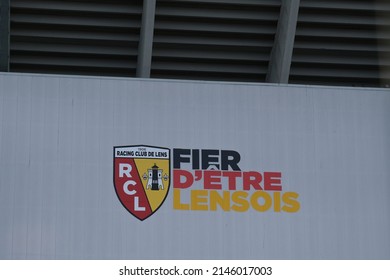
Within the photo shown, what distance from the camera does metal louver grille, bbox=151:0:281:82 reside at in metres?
13.7

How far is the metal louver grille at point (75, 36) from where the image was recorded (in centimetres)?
1349

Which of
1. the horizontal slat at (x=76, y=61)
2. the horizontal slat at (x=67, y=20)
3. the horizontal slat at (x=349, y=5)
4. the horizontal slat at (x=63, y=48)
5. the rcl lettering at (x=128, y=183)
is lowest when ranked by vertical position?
the rcl lettering at (x=128, y=183)

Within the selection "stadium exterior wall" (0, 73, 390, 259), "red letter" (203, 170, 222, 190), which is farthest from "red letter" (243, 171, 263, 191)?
"red letter" (203, 170, 222, 190)

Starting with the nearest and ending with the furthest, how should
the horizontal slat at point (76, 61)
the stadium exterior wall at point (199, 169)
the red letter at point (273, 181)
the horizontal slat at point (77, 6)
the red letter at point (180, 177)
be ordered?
1. the stadium exterior wall at point (199, 169)
2. the red letter at point (180, 177)
3. the red letter at point (273, 181)
4. the horizontal slat at point (77, 6)
5. the horizontal slat at point (76, 61)

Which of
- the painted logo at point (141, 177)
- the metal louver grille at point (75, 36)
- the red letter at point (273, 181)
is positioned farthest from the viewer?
the metal louver grille at point (75, 36)

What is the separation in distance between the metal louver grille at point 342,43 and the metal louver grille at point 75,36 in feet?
10.6

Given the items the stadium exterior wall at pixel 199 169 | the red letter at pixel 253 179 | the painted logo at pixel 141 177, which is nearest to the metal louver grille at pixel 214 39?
the stadium exterior wall at pixel 199 169

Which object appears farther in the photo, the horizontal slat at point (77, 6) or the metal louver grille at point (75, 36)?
Result: the metal louver grille at point (75, 36)

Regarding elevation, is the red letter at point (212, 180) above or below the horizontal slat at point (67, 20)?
below

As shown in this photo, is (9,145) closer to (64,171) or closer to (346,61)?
(64,171)

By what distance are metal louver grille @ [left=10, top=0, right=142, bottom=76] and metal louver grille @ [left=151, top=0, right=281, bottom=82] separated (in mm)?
559

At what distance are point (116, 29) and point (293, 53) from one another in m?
3.47

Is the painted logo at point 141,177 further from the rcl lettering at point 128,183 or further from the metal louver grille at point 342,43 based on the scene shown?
the metal louver grille at point 342,43

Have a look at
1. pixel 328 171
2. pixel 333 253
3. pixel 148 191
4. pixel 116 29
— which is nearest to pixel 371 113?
pixel 328 171
